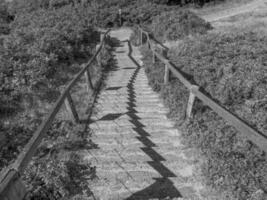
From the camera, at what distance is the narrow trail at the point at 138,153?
312 centimetres

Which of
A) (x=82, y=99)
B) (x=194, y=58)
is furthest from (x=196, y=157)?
(x=194, y=58)

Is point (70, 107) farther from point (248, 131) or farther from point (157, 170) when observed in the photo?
point (248, 131)

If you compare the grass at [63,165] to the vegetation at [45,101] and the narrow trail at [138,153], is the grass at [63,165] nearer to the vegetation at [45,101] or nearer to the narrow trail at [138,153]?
the vegetation at [45,101]

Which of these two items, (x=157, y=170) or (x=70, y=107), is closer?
(x=157, y=170)

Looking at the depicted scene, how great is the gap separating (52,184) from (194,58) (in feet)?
21.8

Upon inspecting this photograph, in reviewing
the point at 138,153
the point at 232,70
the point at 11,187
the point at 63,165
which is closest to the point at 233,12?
the point at 232,70

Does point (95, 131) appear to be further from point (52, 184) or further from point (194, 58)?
point (194, 58)

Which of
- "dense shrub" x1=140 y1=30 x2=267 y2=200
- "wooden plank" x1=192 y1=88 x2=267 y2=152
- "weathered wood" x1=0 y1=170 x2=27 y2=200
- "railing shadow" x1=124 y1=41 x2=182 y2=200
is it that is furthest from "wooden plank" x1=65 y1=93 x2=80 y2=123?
"wooden plank" x1=192 y1=88 x2=267 y2=152

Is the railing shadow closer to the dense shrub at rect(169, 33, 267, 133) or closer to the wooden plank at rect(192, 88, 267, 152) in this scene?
the wooden plank at rect(192, 88, 267, 152)

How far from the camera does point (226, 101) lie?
5.43 meters

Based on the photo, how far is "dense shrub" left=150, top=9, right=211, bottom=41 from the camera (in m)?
13.8

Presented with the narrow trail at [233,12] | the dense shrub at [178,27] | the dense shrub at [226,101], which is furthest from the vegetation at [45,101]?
the narrow trail at [233,12]

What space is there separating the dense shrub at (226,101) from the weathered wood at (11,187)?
2.56 meters

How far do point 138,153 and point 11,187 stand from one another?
2.30 metres
